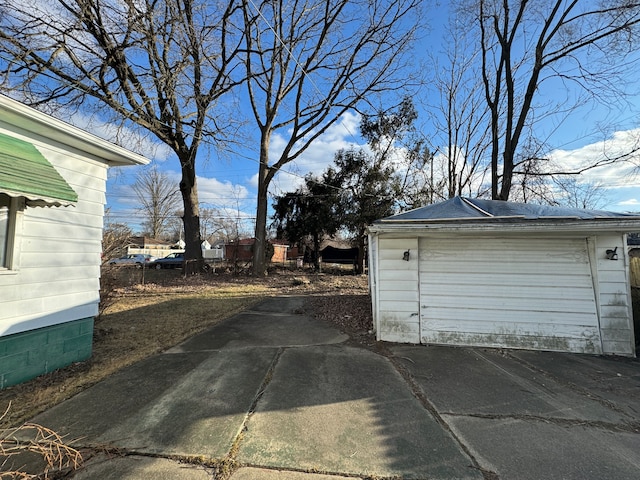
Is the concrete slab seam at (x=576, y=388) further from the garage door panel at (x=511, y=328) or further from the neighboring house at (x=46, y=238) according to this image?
the neighboring house at (x=46, y=238)

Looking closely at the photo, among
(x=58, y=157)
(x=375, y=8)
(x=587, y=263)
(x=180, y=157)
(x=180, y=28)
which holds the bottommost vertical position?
(x=587, y=263)

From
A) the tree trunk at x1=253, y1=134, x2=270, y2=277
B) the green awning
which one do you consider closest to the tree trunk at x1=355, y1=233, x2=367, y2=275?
the tree trunk at x1=253, y1=134, x2=270, y2=277

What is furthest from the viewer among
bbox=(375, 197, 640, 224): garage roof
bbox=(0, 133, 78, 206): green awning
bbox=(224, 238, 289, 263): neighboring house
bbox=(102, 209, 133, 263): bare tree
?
bbox=(224, 238, 289, 263): neighboring house

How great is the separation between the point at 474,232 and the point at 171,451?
4.91 metres

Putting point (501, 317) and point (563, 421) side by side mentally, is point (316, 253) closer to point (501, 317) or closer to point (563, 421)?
point (501, 317)

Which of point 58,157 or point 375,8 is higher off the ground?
point 375,8

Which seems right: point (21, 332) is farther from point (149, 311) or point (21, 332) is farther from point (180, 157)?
point (180, 157)

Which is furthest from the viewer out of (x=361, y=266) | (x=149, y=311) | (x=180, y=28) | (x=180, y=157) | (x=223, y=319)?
(x=361, y=266)

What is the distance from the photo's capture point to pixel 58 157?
12.0 ft

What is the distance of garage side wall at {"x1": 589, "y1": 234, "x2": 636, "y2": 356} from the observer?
14.9 feet

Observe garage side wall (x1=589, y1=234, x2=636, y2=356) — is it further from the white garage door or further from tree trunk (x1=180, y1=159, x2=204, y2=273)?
tree trunk (x1=180, y1=159, x2=204, y2=273)

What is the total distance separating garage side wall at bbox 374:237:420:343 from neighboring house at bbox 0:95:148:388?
14.7ft

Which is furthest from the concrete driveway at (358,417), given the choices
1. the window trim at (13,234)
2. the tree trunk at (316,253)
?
the tree trunk at (316,253)

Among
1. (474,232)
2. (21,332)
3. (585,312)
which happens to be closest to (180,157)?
(21,332)
